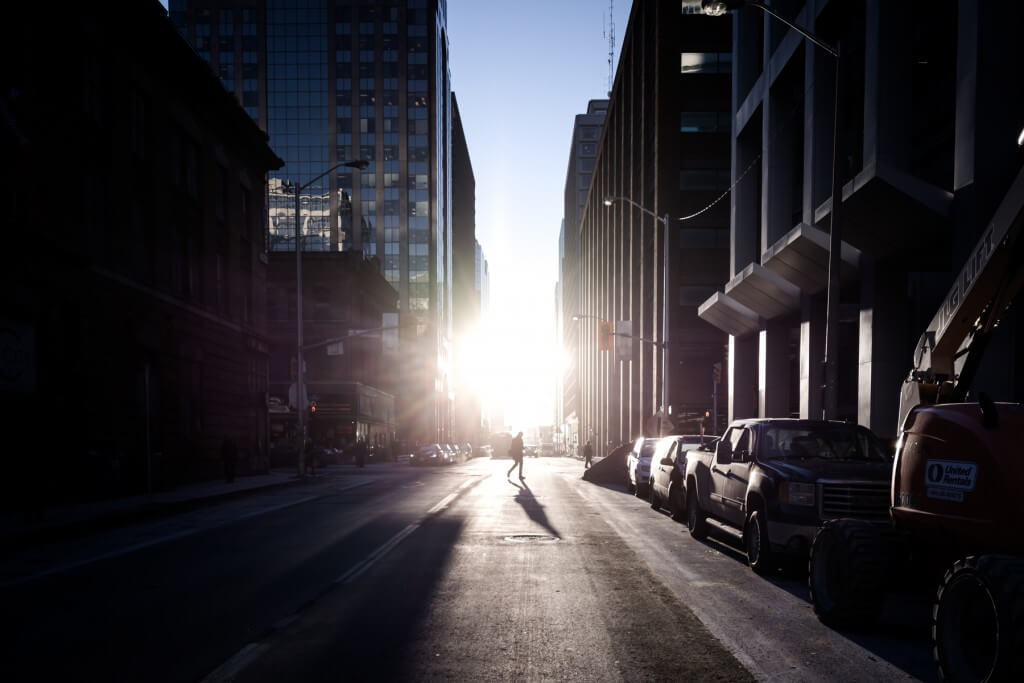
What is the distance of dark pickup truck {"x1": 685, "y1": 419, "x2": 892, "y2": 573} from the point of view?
9438 millimetres

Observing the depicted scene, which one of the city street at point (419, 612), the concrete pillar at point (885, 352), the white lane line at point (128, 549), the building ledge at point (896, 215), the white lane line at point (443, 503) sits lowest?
the white lane line at point (443, 503)

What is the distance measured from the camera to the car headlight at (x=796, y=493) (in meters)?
9.60

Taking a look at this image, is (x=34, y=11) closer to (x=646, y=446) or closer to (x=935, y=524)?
(x=646, y=446)

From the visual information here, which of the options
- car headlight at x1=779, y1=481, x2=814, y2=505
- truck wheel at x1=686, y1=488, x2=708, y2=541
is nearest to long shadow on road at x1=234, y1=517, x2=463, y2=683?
car headlight at x1=779, y1=481, x2=814, y2=505

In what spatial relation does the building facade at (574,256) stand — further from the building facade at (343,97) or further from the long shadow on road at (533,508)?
the long shadow on road at (533,508)

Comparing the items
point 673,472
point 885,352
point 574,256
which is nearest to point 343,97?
point 574,256

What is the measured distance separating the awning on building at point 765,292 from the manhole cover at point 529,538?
1569 centimetres

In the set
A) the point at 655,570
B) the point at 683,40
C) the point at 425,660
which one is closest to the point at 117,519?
the point at 655,570

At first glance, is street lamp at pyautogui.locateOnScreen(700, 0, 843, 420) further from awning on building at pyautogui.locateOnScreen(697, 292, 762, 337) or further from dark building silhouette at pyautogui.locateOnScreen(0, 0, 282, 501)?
awning on building at pyautogui.locateOnScreen(697, 292, 762, 337)

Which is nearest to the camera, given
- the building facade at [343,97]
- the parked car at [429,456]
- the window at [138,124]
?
the window at [138,124]

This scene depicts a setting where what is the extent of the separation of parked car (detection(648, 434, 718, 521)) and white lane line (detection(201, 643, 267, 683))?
10.3 metres

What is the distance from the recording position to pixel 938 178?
73.9 feet

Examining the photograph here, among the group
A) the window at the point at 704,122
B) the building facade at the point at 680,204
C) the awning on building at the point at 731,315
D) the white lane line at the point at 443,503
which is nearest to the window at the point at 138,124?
the white lane line at the point at 443,503

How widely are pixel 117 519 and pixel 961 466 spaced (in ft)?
54.8
